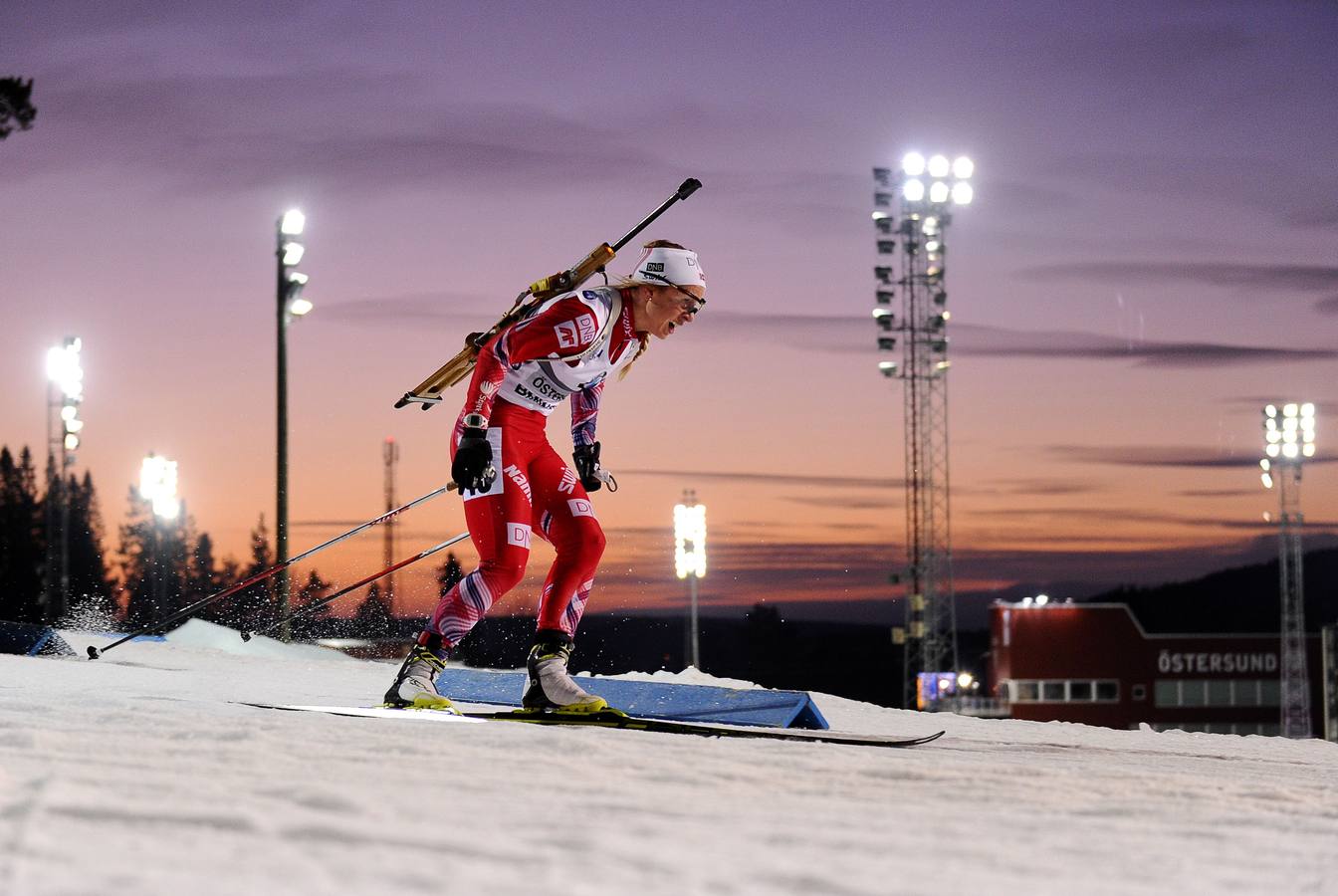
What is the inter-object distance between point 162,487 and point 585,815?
27248mm

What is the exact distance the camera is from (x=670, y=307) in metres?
6.49

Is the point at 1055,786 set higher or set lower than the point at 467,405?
lower

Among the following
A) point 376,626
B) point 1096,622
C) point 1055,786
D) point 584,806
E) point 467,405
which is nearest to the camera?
point 584,806

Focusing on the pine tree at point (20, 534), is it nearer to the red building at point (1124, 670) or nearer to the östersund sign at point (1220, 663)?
the red building at point (1124, 670)

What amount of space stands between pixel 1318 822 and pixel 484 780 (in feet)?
7.00

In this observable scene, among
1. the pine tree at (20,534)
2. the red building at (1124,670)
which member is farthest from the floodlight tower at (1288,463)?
the pine tree at (20,534)

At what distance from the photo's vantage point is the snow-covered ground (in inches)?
105

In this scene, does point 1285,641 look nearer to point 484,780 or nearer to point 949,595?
point 949,595

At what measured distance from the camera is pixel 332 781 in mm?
3551

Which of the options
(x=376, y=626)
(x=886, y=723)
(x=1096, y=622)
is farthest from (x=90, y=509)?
(x=886, y=723)

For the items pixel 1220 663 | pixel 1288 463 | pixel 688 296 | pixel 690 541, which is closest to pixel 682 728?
pixel 688 296

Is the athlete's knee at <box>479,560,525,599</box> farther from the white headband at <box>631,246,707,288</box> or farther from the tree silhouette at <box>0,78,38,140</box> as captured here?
the tree silhouette at <box>0,78,38,140</box>

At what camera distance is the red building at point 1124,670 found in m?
53.8

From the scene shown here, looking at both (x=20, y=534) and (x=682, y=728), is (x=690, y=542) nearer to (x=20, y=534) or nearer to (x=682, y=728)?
(x=682, y=728)
